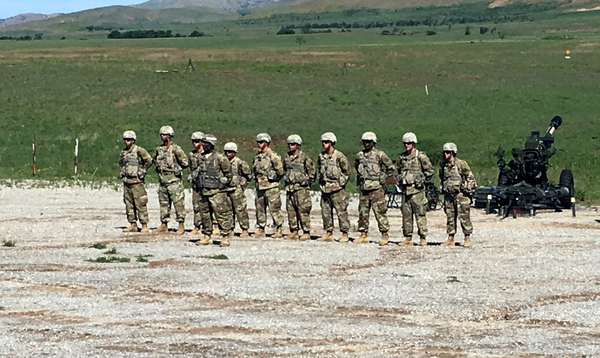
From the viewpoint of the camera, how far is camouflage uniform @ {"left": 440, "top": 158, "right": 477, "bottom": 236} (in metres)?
21.0

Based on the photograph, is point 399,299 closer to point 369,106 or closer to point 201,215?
point 201,215

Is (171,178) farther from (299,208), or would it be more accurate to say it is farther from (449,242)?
(449,242)

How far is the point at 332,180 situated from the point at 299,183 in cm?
69

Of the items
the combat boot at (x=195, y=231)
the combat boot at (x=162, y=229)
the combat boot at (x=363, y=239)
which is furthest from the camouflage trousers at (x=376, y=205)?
the combat boot at (x=162, y=229)

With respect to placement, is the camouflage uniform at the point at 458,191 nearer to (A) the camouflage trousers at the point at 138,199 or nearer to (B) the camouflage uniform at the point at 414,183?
(B) the camouflage uniform at the point at 414,183

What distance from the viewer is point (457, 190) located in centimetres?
2103

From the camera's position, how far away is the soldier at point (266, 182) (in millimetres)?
21953

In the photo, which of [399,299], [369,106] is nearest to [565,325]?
[399,299]

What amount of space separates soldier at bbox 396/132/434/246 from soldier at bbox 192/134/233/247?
320 cm

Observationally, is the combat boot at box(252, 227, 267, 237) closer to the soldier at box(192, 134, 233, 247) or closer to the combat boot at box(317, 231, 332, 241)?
the combat boot at box(317, 231, 332, 241)

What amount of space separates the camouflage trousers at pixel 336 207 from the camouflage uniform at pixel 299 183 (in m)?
0.38

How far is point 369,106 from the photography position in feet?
184

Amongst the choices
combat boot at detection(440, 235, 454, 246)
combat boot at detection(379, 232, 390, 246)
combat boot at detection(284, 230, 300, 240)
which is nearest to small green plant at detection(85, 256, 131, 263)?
combat boot at detection(284, 230, 300, 240)

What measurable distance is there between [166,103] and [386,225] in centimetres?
3511
